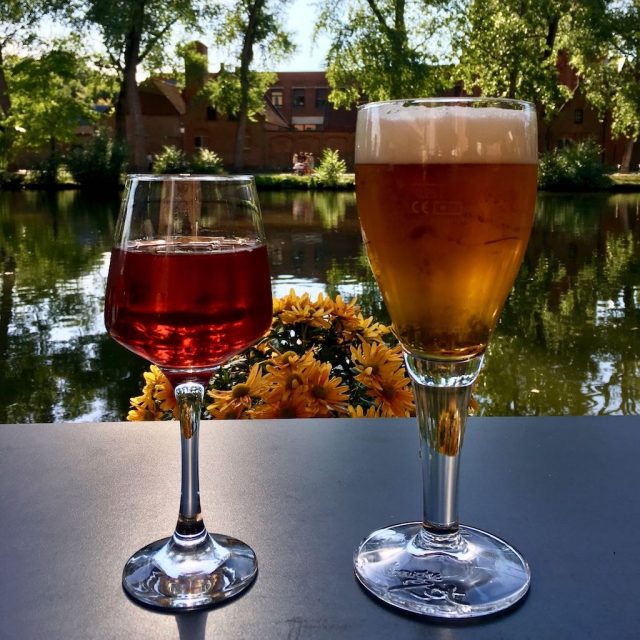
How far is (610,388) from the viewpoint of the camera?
606cm

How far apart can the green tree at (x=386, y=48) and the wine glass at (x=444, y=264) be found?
30.0 meters

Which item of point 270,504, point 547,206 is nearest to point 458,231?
point 270,504

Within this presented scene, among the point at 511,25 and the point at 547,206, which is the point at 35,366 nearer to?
the point at 547,206

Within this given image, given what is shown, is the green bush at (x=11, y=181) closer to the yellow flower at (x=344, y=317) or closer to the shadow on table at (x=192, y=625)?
the yellow flower at (x=344, y=317)

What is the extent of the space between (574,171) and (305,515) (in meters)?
31.2

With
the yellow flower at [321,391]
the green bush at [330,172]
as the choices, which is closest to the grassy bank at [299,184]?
the green bush at [330,172]

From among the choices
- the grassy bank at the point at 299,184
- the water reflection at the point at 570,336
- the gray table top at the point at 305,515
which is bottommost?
the water reflection at the point at 570,336

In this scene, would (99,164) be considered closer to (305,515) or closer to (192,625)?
(305,515)

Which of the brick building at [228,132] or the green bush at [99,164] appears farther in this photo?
the brick building at [228,132]

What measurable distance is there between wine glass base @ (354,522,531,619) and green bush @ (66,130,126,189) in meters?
31.7

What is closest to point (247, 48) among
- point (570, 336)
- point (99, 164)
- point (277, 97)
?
point (99, 164)

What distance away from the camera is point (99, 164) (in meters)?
31.1

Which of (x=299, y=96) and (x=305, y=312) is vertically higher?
(x=299, y=96)

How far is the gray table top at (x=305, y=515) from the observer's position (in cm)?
76
